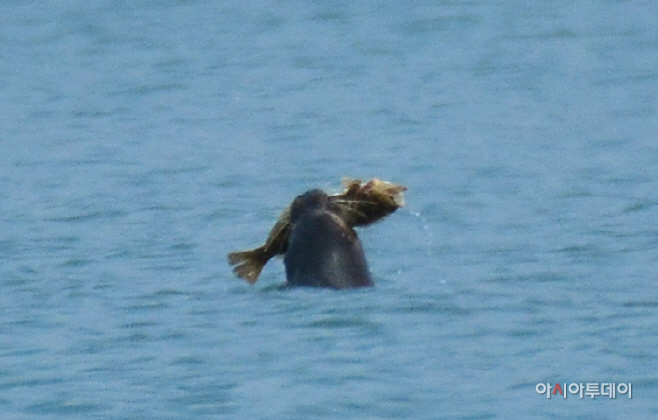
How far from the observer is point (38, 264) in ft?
39.0

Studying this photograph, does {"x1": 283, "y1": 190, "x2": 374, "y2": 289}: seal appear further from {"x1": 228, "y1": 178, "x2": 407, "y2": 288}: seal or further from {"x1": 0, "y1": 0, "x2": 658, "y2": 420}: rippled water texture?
{"x1": 0, "y1": 0, "x2": 658, "y2": 420}: rippled water texture

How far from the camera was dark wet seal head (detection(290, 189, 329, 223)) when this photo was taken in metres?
10.1

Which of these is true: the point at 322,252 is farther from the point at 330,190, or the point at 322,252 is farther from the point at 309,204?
the point at 330,190

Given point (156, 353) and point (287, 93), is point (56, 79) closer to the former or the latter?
point (287, 93)

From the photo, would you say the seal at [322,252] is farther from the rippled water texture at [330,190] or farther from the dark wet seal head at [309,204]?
the rippled water texture at [330,190]

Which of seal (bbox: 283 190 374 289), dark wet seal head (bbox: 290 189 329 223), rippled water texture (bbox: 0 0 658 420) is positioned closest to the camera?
rippled water texture (bbox: 0 0 658 420)

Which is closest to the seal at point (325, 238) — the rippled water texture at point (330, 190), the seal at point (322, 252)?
the seal at point (322, 252)

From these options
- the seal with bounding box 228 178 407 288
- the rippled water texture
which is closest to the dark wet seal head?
the seal with bounding box 228 178 407 288

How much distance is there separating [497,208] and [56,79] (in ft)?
31.4

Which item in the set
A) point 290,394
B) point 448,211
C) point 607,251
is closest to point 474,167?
point 448,211

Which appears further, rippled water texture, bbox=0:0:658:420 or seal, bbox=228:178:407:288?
seal, bbox=228:178:407:288

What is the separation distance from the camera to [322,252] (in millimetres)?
9945

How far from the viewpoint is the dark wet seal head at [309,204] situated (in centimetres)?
1014

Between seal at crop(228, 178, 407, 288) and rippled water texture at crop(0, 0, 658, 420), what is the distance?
14cm
